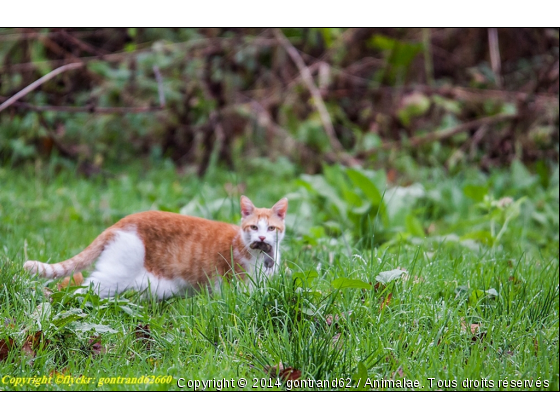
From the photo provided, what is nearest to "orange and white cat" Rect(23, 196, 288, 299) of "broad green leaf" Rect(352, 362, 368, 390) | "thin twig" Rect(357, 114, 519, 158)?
"broad green leaf" Rect(352, 362, 368, 390)

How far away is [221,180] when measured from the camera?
652 cm

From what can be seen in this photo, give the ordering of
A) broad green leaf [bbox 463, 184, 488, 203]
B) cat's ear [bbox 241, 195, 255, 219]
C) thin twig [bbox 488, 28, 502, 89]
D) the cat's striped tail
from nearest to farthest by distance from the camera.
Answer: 1. the cat's striped tail
2. cat's ear [bbox 241, 195, 255, 219]
3. broad green leaf [bbox 463, 184, 488, 203]
4. thin twig [bbox 488, 28, 502, 89]

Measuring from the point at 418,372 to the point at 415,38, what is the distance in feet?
19.6

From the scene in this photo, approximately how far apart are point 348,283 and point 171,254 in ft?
3.49

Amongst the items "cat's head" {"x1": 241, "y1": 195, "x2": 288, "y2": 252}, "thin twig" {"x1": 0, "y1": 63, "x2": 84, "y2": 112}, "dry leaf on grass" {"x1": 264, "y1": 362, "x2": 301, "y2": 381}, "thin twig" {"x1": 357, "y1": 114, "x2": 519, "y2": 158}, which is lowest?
"dry leaf on grass" {"x1": 264, "y1": 362, "x2": 301, "y2": 381}

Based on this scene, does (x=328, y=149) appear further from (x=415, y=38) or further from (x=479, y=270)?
(x=479, y=270)

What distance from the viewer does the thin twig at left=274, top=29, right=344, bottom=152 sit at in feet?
22.4

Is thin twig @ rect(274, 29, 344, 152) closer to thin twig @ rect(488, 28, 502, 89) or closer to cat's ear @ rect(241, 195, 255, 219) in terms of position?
thin twig @ rect(488, 28, 502, 89)

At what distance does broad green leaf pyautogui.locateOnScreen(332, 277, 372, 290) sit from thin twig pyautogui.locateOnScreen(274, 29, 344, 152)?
13.3 feet

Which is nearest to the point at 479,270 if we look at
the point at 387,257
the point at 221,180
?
the point at 387,257

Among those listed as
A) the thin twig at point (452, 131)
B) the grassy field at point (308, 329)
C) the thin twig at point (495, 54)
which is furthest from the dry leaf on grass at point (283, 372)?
the thin twig at point (495, 54)

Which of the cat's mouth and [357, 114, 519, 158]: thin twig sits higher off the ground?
[357, 114, 519, 158]: thin twig

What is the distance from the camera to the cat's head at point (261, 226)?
10.6ft

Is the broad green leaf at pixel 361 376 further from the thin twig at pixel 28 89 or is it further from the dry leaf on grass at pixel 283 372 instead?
the thin twig at pixel 28 89
